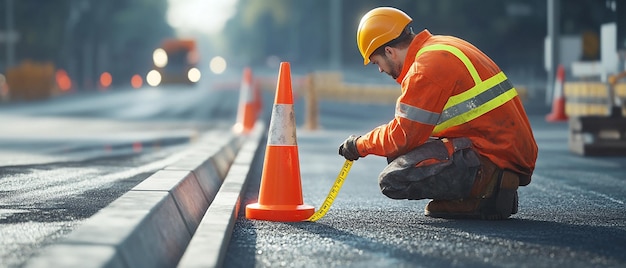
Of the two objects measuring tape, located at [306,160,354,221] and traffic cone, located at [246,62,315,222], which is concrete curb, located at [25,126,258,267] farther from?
measuring tape, located at [306,160,354,221]

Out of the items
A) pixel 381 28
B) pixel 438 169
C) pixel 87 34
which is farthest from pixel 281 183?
pixel 87 34

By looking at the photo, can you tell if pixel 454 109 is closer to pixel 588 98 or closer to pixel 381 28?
pixel 381 28

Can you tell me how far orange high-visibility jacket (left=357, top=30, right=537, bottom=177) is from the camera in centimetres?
716

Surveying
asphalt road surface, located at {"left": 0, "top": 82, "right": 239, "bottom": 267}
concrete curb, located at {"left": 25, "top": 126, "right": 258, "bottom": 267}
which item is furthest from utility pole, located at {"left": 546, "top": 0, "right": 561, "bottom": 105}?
concrete curb, located at {"left": 25, "top": 126, "right": 258, "bottom": 267}

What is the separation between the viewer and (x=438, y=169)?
23.8 ft

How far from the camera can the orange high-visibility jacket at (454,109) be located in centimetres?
716

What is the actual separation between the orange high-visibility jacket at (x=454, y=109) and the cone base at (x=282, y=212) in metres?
0.52

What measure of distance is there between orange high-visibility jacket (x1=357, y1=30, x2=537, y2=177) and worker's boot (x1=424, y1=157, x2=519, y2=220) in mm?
64

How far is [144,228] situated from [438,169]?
2.61 meters

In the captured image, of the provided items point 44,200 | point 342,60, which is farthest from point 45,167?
point 342,60

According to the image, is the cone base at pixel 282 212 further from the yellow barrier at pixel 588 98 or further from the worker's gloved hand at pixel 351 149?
the yellow barrier at pixel 588 98

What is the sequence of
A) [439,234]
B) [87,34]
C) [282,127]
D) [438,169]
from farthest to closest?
[87,34] < [282,127] < [438,169] < [439,234]

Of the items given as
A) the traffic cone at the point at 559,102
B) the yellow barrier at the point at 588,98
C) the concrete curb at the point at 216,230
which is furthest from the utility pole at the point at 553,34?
the concrete curb at the point at 216,230

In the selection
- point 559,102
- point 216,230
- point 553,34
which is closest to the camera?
point 216,230
